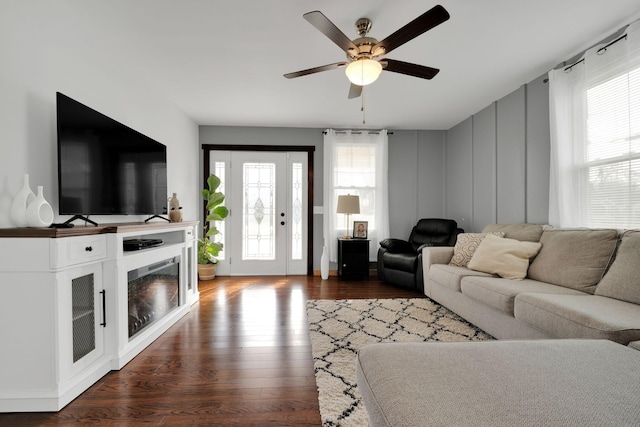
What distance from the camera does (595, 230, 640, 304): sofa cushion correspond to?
5.95 feet

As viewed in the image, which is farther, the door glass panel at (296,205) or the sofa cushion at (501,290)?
the door glass panel at (296,205)

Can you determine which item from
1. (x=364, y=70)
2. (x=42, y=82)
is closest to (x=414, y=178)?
(x=364, y=70)

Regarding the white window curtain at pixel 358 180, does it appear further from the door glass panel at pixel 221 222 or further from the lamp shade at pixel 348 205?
the door glass panel at pixel 221 222

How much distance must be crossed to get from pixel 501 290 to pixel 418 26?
1.85 m

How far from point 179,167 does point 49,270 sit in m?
2.78

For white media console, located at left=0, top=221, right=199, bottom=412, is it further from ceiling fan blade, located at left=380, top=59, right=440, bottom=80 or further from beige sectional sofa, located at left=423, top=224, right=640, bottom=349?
beige sectional sofa, located at left=423, top=224, right=640, bottom=349

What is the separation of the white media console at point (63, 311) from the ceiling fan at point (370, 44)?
1.83m

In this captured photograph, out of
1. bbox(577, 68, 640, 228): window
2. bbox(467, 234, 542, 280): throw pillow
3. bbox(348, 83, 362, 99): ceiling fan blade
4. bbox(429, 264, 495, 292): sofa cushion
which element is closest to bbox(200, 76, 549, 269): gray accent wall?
bbox(577, 68, 640, 228): window

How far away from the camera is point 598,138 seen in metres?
2.60

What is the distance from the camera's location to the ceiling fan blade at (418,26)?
1636 mm

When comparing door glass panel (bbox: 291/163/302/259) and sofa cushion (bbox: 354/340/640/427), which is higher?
door glass panel (bbox: 291/163/302/259)

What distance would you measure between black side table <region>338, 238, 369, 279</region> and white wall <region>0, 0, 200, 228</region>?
2.90 meters

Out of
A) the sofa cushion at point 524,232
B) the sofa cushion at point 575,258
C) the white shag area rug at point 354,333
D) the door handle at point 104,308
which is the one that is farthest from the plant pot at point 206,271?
the sofa cushion at point 575,258

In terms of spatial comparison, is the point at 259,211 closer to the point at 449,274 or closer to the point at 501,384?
the point at 449,274
